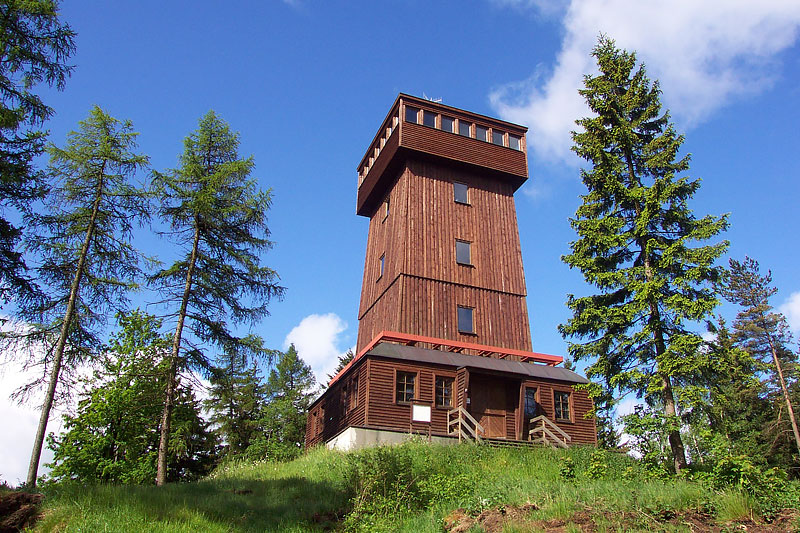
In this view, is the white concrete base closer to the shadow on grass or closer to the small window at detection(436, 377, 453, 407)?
the small window at detection(436, 377, 453, 407)

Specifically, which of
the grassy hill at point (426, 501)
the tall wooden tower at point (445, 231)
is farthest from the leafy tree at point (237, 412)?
the grassy hill at point (426, 501)

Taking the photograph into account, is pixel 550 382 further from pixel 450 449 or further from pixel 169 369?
pixel 169 369

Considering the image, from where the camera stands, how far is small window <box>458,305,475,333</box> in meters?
26.9

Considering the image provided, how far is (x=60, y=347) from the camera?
16.9 metres

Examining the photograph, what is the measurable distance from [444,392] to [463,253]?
7.69m

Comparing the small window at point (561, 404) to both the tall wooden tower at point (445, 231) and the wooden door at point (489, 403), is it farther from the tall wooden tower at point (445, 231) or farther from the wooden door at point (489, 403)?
the tall wooden tower at point (445, 231)

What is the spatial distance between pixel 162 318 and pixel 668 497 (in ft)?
48.1

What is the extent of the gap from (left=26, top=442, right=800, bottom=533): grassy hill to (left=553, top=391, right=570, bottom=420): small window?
6.37 m

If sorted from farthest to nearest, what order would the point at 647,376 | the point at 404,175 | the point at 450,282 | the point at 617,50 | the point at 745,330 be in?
the point at 745,330 → the point at 404,175 → the point at 450,282 → the point at 617,50 → the point at 647,376

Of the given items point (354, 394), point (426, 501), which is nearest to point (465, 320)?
point (354, 394)

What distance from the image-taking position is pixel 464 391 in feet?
74.5

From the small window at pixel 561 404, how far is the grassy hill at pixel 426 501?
20.9ft

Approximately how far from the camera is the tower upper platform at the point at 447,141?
29516 millimetres

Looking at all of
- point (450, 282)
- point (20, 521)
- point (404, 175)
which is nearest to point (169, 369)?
point (20, 521)
